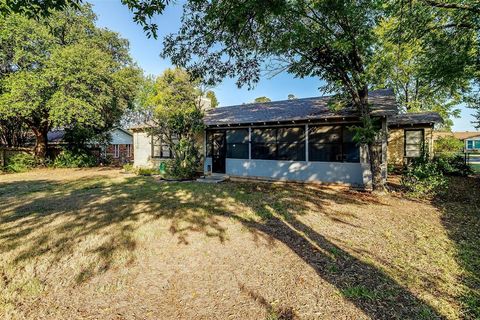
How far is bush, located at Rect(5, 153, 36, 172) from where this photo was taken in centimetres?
1643

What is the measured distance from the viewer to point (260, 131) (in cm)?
1216

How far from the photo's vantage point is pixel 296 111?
11961mm

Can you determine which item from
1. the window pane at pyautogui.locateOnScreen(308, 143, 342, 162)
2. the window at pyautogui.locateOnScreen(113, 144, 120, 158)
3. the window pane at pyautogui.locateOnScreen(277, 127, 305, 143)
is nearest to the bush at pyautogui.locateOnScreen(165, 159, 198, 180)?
the window pane at pyautogui.locateOnScreen(277, 127, 305, 143)

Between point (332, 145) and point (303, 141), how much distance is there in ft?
4.09

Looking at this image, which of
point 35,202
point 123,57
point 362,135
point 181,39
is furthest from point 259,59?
point 123,57

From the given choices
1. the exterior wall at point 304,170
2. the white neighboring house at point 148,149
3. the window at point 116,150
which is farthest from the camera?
the window at point 116,150

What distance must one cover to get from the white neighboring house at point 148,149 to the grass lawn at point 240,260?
8.19 m

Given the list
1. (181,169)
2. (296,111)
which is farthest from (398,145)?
(181,169)

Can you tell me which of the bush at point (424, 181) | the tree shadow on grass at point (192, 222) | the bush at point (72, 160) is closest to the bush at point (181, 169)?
the tree shadow on grass at point (192, 222)

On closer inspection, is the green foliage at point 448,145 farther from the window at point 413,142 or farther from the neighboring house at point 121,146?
the neighboring house at point 121,146

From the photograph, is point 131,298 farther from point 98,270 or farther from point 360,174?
point 360,174

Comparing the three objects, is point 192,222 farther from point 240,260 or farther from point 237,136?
point 237,136

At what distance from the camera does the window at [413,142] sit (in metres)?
14.4

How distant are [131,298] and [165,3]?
14.3 feet
